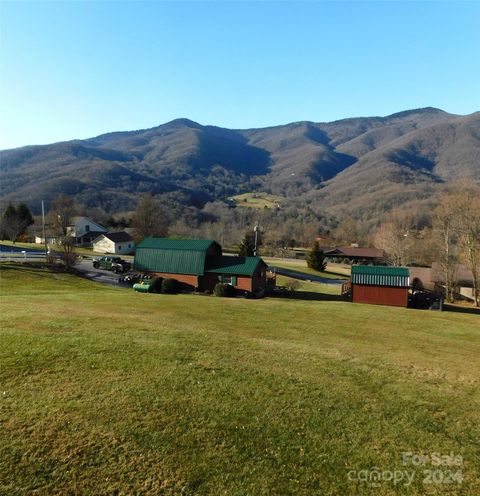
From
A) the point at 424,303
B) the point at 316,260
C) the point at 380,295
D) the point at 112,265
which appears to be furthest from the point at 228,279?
the point at 316,260

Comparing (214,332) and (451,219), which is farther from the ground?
(451,219)

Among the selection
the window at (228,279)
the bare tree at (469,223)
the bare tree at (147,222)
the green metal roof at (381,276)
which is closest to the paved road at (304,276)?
the bare tree at (469,223)

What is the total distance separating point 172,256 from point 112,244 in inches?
1538

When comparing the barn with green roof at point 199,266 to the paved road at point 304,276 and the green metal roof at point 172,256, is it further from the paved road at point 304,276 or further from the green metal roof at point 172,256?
the paved road at point 304,276

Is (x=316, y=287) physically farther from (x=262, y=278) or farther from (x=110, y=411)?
(x=110, y=411)

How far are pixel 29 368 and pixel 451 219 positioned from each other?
4791 cm

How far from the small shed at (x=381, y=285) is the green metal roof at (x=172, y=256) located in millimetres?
15826

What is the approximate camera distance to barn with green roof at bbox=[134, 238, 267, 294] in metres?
37.8

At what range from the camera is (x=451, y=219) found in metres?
45.4

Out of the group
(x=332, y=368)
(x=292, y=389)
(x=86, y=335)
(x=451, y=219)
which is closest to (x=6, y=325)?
(x=86, y=335)

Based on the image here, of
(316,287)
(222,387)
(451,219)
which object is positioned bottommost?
(316,287)

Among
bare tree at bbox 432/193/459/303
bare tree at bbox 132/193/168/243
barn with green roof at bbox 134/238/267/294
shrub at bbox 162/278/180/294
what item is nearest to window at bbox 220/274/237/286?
barn with green roof at bbox 134/238/267/294

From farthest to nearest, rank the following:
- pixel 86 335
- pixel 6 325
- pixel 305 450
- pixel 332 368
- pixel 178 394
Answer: pixel 6 325 < pixel 86 335 < pixel 332 368 < pixel 178 394 < pixel 305 450

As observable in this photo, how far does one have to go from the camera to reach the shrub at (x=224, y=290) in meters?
36.0
